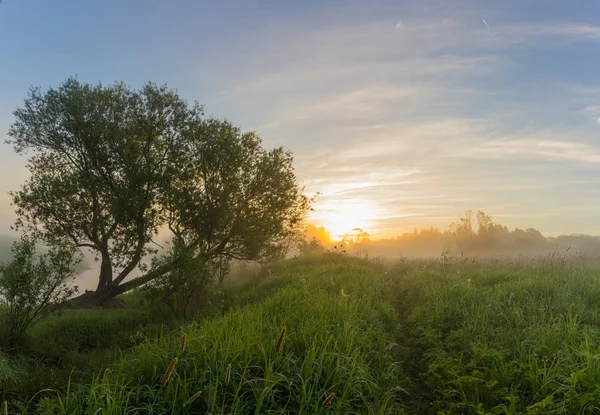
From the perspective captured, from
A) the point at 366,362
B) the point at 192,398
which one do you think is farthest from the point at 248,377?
the point at 366,362

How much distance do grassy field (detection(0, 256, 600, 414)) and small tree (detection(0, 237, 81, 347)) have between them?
14.6 feet

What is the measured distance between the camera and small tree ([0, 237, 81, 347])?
15.1 metres

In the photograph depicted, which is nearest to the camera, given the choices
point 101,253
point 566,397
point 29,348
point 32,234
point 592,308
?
point 566,397

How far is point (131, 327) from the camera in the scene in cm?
2089

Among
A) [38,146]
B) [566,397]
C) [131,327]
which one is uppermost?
[38,146]

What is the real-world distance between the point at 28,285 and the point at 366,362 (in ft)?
50.0

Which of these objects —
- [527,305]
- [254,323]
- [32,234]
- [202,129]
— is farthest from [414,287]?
[32,234]

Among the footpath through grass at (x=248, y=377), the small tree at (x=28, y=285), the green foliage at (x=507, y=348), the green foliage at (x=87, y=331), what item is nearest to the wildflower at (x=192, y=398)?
the footpath through grass at (x=248, y=377)

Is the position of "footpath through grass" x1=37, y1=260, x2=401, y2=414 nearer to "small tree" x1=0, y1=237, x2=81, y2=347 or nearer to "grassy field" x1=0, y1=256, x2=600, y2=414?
"grassy field" x1=0, y1=256, x2=600, y2=414

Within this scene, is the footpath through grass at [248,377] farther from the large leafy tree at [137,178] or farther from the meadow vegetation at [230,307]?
the large leafy tree at [137,178]

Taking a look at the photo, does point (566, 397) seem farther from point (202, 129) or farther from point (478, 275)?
point (202, 129)

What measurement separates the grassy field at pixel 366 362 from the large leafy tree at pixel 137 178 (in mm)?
15227

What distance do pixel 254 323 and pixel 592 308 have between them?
8.47m

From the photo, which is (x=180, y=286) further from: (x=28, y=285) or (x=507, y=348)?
(x=507, y=348)
